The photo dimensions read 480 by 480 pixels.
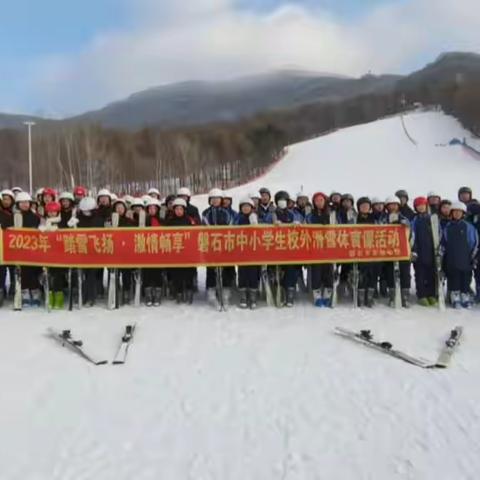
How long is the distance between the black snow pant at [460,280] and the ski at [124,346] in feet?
14.9

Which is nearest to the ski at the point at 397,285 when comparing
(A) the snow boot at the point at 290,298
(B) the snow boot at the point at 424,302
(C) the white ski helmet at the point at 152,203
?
(B) the snow boot at the point at 424,302

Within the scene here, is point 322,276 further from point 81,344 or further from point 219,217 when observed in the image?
point 81,344

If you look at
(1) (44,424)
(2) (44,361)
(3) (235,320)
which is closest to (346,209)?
(3) (235,320)

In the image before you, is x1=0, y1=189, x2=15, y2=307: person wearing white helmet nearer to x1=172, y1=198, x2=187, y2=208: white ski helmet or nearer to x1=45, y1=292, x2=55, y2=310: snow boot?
x1=45, y1=292, x2=55, y2=310: snow boot

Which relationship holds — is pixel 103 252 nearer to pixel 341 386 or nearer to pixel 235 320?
pixel 235 320

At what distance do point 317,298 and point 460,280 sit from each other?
2.05 metres

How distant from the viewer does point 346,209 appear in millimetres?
10391

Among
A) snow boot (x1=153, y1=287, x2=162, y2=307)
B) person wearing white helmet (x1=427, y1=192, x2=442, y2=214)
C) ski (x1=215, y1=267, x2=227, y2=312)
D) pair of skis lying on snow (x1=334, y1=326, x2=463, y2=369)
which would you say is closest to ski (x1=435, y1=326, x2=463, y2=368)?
pair of skis lying on snow (x1=334, y1=326, x2=463, y2=369)

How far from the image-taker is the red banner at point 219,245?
9.88 meters

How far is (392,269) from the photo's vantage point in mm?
10078

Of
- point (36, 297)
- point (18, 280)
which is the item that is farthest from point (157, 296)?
point (18, 280)

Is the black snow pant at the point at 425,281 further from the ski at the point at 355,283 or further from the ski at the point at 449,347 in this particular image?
the ski at the point at 449,347

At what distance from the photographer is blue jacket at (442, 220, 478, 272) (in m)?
9.72

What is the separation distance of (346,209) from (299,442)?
5574mm
